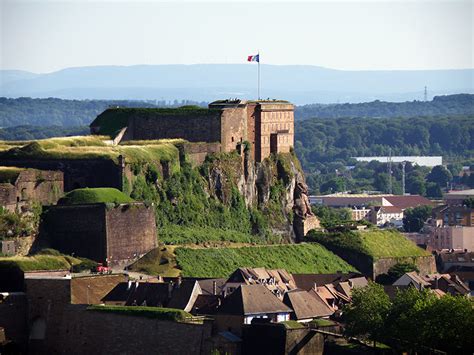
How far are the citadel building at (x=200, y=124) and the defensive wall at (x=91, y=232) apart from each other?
13.8 m

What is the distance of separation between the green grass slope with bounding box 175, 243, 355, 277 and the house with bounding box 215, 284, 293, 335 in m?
10.8

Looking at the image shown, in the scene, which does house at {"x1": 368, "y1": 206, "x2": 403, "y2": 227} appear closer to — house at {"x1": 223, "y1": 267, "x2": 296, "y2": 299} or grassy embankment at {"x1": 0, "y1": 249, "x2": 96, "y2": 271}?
house at {"x1": 223, "y1": 267, "x2": 296, "y2": 299}

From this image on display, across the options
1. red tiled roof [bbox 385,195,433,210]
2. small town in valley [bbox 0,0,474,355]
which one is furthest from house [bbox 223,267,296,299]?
red tiled roof [bbox 385,195,433,210]

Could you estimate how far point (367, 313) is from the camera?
78312 mm

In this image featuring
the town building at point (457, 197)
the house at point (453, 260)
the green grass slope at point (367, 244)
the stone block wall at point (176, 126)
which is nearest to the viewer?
the stone block wall at point (176, 126)

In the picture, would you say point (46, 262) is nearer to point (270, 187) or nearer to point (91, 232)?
point (91, 232)

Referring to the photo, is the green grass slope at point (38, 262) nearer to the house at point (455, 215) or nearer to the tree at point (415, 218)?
the house at point (455, 215)

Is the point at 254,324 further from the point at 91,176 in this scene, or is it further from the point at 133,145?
the point at 133,145

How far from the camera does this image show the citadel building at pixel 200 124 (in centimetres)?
10338

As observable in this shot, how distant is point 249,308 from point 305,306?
5504 millimetres

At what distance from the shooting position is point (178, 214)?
97000 mm

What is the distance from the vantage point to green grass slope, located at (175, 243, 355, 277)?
298 ft

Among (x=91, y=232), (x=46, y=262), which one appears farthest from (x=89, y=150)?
(x=46, y=262)

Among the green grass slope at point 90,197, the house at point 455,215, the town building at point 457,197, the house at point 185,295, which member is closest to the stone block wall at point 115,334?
the house at point 185,295
